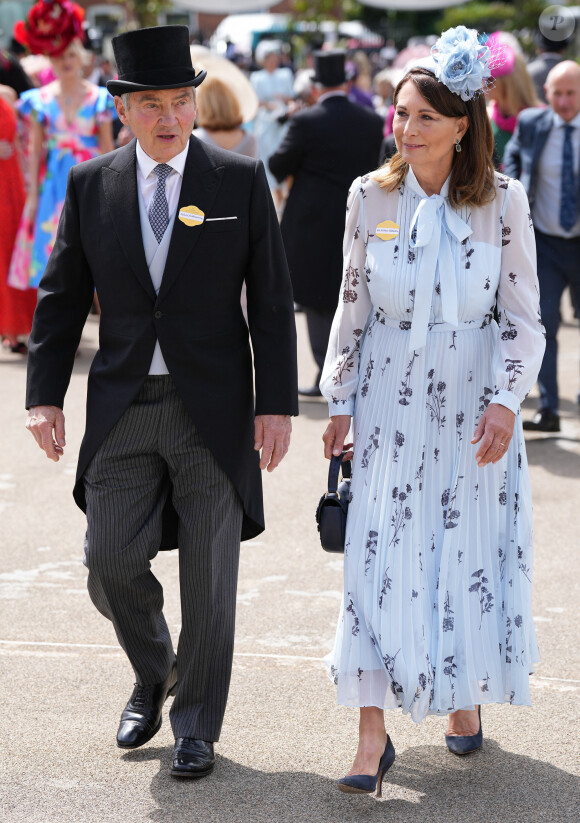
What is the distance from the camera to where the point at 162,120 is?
3.48 m

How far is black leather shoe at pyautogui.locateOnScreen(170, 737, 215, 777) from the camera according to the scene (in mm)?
3529

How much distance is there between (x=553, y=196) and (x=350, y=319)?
4179 millimetres

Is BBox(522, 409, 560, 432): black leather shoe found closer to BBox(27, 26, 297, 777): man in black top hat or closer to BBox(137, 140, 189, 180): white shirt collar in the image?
BBox(27, 26, 297, 777): man in black top hat

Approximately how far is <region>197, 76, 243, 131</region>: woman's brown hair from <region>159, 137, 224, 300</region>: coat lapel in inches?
170

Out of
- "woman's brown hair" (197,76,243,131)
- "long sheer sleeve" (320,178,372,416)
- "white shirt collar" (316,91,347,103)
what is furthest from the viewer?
"white shirt collar" (316,91,347,103)

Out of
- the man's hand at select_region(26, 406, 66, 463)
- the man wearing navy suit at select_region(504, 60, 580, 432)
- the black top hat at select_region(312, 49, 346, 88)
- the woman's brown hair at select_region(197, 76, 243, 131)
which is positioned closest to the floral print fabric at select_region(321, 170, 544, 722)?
the man's hand at select_region(26, 406, 66, 463)

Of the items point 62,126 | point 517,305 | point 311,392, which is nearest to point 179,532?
point 517,305

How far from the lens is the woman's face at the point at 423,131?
345 cm

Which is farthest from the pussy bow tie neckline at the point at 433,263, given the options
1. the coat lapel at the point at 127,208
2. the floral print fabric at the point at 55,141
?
the floral print fabric at the point at 55,141

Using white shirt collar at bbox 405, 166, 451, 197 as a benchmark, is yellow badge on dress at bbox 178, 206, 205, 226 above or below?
below

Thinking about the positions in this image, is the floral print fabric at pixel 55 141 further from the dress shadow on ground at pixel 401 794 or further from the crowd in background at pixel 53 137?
the dress shadow on ground at pixel 401 794

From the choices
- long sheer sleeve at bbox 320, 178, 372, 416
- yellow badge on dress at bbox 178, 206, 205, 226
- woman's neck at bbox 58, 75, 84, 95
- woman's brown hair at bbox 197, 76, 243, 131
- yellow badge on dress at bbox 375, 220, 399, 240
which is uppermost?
woman's neck at bbox 58, 75, 84, 95

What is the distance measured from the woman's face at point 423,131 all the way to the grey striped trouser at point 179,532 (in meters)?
0.90

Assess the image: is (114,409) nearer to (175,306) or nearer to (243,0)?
(175,306)
